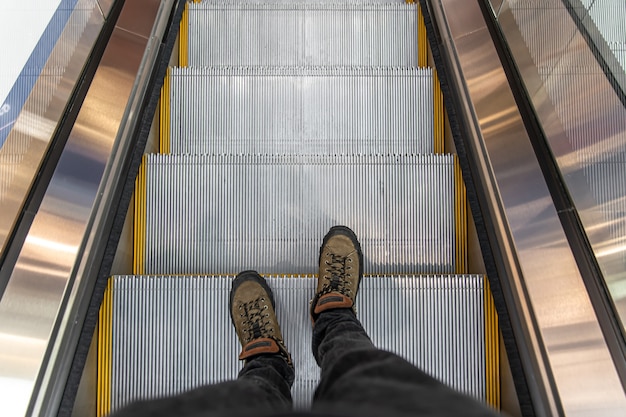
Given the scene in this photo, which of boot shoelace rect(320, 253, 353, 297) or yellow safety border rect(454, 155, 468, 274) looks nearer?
boot shoelace rect(320, 253, 353, 297)

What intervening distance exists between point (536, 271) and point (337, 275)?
77cm

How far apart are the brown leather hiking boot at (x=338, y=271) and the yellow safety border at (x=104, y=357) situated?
88cm

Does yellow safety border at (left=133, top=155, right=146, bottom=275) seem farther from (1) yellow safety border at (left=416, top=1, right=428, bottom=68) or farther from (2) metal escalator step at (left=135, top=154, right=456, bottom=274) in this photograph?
(1) yellow safety border at (left=416, top=1, right=428, bottom=68)

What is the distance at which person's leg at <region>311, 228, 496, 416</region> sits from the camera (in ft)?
2.88

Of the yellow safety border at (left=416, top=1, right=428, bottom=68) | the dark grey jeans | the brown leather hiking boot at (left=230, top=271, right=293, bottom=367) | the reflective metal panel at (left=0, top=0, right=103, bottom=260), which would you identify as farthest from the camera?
the yellow safety border at (left=416, top=1, right=428, bottom=68)

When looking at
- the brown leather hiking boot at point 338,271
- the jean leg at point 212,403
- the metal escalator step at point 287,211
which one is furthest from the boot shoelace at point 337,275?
the jean leg at point 212,403

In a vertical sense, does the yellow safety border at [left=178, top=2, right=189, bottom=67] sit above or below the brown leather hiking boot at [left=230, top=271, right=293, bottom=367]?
above

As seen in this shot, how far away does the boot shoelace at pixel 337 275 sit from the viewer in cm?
195

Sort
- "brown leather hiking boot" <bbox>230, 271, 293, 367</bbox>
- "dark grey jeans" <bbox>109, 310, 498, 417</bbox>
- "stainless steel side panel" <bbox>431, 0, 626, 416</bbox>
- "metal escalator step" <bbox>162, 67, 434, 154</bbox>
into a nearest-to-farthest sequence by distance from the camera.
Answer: "dark grey jeans" <bbox>109, 310, 498, 417</bbox>, "stainless steel side panel" <bbox>431, 0, 626, 416</bbox>, "brown leather hiking boot" <bbox>230, 271, 293, 367</bbox>, "metal escalator step" <bbox>162, 67, 434, 154</bbox>

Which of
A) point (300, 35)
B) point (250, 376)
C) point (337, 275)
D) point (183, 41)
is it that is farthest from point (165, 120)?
point (250, 376)

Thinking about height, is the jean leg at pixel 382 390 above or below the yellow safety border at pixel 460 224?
below

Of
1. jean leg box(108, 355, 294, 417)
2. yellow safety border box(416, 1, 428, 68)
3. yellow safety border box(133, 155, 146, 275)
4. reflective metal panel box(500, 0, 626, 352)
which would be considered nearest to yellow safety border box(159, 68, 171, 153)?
yellow safety border box(133, 155, 146, 275)

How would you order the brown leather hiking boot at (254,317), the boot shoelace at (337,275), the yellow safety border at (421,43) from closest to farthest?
the brown leather hiking boot at (254,317), the boot shoelace at (337,275), the yellow safety border at (421,43)

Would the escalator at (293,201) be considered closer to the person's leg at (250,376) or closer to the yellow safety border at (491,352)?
the yellow safety border at (491,352)
